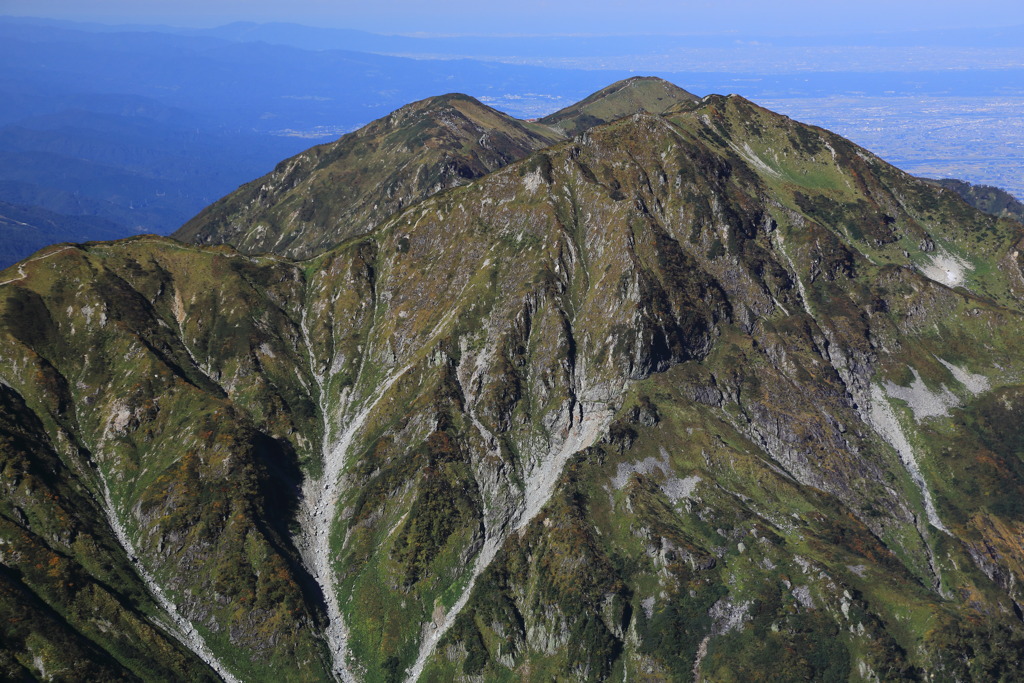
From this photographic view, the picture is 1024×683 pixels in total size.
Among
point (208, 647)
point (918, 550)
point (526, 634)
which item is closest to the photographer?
point (208, 647)

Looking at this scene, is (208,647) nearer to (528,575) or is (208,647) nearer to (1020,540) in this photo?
(528,575)

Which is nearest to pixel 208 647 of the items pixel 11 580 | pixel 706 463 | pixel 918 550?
pixel 11 580

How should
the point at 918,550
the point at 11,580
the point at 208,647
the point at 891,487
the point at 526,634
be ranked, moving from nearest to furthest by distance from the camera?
the point at 11,580 → the point at 208,647 → the point at 526,634 → the point at 918,550 → the point at 891,487

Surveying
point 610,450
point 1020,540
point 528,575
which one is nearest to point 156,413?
point 528,575

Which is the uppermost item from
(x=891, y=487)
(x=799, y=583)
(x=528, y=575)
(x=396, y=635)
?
(x=891, y=487)

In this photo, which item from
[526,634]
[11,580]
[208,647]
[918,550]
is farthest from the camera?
[918,550]

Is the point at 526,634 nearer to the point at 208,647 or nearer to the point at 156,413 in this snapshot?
the point at 208,647

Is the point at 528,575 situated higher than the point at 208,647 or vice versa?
the point at 528,575

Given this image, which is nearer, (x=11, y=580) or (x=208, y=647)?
(x=11, y=580)

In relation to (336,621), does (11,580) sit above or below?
above
